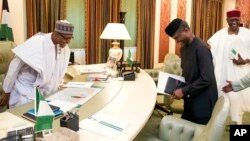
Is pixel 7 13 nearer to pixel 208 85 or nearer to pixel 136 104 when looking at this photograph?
pixel 136 104

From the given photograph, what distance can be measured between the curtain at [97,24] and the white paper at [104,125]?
2914 mm

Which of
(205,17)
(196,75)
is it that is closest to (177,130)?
(196,75)

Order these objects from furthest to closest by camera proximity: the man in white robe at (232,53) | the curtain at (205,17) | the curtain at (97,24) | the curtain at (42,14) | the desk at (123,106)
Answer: the curtain at (205,17)
the curtain at (97,24)
the curtain at (42,14)
the man in white robe at (232,53)
the desk at (123,106)

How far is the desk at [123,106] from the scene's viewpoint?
1442 millimetres

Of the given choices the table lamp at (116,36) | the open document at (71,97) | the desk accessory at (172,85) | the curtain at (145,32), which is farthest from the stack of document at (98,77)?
the curtain at (145,32)

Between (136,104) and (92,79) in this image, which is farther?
(92,79)

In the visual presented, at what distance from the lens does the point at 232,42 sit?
3111mm

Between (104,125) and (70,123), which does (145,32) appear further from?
(70,123)

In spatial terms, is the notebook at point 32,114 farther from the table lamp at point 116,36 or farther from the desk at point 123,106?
the table lamp at point 116,36

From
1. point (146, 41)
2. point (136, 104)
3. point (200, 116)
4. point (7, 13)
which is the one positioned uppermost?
point (7, 13)

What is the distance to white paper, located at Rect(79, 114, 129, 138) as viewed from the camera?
1417 mm

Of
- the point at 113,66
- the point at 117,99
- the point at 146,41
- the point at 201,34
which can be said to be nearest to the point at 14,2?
the point at 113,66

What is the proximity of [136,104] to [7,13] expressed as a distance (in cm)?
230

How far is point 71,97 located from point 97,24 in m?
2.61
